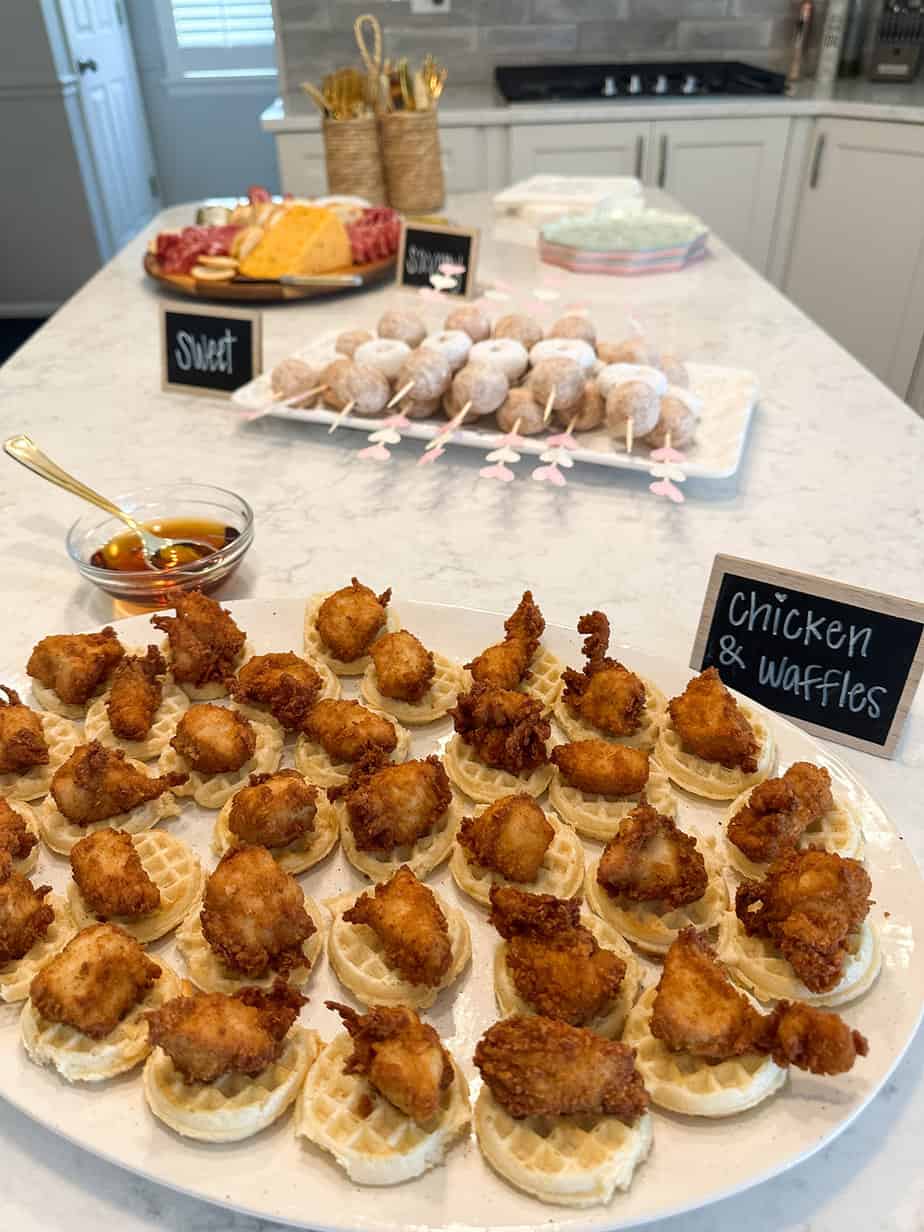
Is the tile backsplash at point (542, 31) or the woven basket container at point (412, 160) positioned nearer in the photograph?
the woven basket container at point (412, 160)

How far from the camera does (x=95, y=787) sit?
1560 mm

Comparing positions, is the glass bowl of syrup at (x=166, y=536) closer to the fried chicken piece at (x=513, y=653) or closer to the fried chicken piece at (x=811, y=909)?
the fried chicken piece at (x=513, y=653)

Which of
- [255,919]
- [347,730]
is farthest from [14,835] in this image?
[347,730]

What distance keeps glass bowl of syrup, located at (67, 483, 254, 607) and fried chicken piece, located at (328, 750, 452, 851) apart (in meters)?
0.74

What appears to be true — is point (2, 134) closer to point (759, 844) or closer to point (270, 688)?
point (270, 688)

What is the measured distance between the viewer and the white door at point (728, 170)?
20.7ft

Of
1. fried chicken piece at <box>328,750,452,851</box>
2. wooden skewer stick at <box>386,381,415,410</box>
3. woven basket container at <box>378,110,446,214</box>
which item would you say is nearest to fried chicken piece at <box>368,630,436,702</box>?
fried chicken piece at <box>328,750,452,851</box>

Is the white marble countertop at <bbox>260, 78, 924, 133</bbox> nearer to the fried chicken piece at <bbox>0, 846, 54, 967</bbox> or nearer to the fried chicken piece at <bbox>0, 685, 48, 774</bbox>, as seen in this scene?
the fried chicken piece at <bbox>0, 685, 48, 774</bbox>

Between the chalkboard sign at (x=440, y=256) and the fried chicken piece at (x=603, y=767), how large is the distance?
249 cm

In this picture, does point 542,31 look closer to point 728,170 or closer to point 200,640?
point 728,170

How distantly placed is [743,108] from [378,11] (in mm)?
2948

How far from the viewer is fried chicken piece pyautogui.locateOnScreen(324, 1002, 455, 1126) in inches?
43.6

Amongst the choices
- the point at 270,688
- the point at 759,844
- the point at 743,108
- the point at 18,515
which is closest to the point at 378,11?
the point at 743,108

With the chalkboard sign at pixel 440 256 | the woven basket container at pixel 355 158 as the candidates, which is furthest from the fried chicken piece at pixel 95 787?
the woven basket container at pixel 355 158
